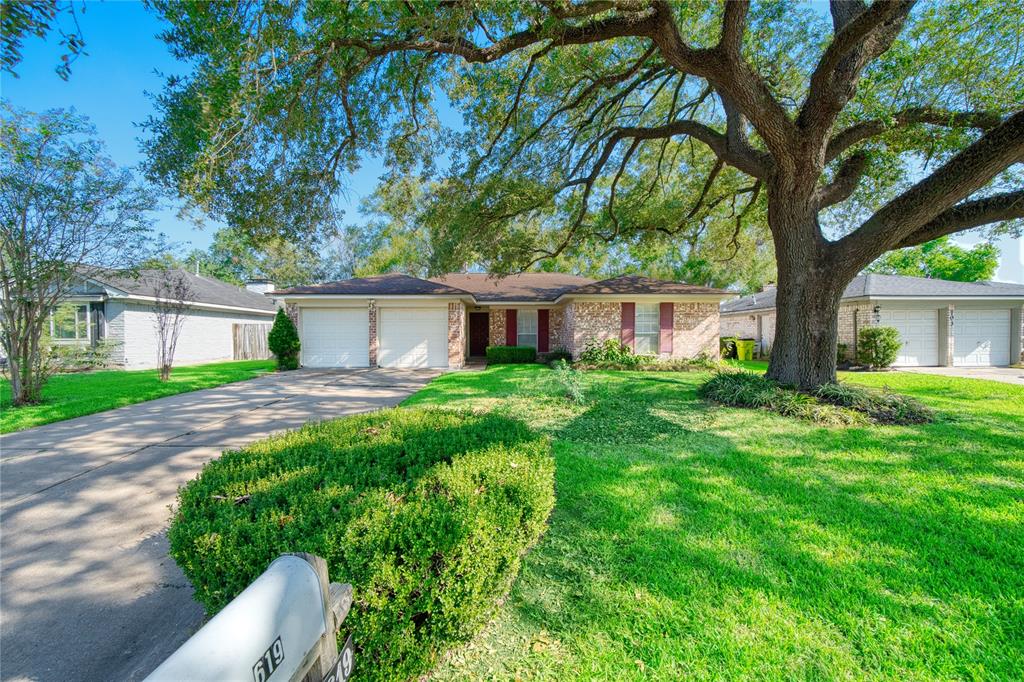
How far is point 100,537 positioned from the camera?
3135 millimetres

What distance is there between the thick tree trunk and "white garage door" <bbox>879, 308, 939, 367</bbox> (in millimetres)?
10601

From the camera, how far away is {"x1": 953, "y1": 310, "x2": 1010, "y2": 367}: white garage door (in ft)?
47.8

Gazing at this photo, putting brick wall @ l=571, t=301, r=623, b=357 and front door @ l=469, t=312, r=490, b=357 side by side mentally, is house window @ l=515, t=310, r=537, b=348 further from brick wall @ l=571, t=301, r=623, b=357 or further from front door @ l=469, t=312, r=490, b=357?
brick wall @ l=571, t=301, r=623, b=357

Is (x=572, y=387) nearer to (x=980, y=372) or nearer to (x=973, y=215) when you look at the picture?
(x=973, y=215)

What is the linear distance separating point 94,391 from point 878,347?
23.0 meters

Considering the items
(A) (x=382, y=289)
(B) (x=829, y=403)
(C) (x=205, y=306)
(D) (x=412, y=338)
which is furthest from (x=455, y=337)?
(C) (x=205, y=306)

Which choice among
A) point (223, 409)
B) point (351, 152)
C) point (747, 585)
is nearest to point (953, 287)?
point (747, 585)

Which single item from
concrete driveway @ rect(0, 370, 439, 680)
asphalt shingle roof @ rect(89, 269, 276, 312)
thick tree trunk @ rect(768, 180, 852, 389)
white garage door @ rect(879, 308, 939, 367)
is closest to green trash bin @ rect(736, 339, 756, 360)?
white garage door @ rect(879, 308, 939, 367)


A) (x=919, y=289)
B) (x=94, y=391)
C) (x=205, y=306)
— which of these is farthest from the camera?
(x=205, y=306)

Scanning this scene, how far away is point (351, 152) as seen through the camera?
6.80 meters

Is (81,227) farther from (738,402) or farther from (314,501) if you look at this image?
(738,402)

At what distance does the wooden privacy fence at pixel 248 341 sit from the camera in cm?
1930

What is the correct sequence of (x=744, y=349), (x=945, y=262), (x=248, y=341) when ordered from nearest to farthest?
(x=744, y=349) → (x=248, y=341) → (x=945, y=262)

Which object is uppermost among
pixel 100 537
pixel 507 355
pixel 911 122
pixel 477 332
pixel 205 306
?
pixel 911 122
